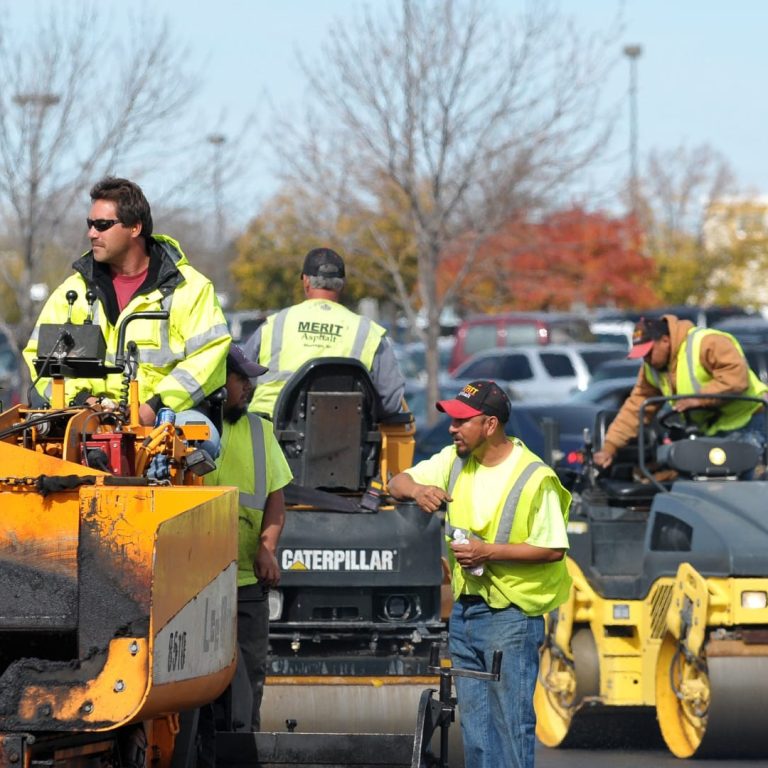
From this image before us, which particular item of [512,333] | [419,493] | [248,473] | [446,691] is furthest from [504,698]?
[512,333]

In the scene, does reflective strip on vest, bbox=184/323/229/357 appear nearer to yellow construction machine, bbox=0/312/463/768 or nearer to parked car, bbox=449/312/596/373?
yellow construction machine, bbox=0/312/463/768

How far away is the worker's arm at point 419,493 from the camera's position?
711 cm

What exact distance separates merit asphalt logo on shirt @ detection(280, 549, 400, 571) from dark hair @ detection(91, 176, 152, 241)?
8.44 ft

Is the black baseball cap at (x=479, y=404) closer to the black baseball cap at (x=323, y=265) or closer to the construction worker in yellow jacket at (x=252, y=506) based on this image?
the construction worker in yellow jacket at (x=252, y=506)

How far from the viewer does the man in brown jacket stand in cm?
1081

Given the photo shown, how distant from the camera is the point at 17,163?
2072 cm

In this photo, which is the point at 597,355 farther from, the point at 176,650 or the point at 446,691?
the point at 176,650

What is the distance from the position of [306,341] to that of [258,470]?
1.83 metres

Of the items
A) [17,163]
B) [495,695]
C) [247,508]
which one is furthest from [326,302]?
[17,163]

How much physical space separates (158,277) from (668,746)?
Result: 440cm

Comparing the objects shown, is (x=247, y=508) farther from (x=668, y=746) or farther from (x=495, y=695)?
(x=668, y=746)

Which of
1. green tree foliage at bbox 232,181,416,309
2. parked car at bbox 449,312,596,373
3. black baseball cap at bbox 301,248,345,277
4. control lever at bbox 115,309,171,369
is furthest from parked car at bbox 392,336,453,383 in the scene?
control lever at bbox 115,309,171,369

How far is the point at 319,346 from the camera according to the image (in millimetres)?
9094

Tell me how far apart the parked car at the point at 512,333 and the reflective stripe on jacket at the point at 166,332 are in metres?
29.1
